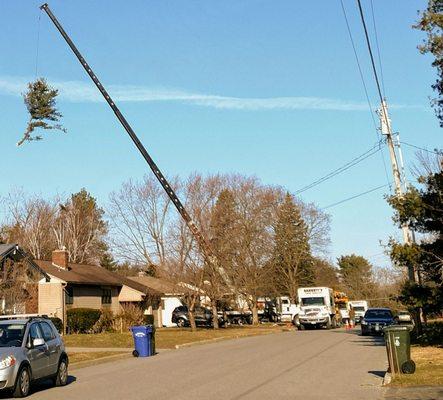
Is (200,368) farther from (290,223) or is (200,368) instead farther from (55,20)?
(290,223)

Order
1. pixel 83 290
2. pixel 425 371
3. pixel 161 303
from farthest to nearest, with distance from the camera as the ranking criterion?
1. pixel 161 303
2. pixel 83 290
3. pixel 425 371

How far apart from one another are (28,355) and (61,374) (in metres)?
1.92

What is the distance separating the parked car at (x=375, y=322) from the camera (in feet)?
109

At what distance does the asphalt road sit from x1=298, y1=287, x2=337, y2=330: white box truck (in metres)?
23.0

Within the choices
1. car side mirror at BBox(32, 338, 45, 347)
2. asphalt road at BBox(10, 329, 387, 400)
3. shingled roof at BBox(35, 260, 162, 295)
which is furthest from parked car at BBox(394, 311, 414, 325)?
car side mirror at BBox(32, 338, 45, 347)

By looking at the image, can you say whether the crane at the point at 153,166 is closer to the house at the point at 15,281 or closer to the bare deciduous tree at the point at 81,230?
the house at the point at 15,281

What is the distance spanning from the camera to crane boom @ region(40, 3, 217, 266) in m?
41.7

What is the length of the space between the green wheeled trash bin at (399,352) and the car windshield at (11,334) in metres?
7.98

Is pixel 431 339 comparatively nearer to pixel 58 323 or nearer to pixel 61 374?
pixel 61 374

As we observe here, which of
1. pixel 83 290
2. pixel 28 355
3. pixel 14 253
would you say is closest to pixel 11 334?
pixel 28 355

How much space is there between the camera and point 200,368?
17344 millimetres

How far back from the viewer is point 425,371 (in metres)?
14.1

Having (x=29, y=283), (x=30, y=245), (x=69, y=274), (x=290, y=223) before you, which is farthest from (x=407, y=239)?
(x=30, y=245)

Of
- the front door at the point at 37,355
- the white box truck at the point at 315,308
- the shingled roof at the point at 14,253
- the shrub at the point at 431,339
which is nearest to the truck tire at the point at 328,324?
the white box truck at the point at 315,308
